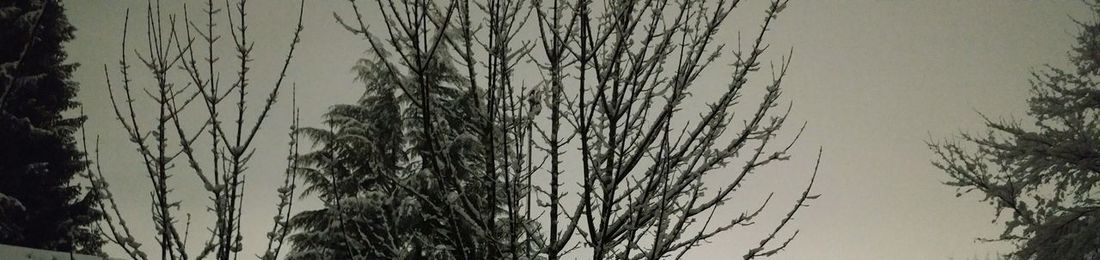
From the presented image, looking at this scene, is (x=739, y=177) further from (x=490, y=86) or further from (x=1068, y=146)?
(x=1068, y=146)

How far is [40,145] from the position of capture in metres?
15.4

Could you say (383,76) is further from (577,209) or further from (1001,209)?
(1001,209)

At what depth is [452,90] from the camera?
37.1 feet

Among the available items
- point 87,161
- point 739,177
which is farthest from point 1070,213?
→ point 87,161

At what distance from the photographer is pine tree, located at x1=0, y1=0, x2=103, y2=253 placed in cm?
1452

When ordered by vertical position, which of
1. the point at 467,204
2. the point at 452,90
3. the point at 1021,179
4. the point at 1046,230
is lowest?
the point at 467,204

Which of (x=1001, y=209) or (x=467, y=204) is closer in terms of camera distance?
(x=467, y=204)

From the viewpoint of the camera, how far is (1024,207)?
324 inches

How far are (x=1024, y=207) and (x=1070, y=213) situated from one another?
0.51 m

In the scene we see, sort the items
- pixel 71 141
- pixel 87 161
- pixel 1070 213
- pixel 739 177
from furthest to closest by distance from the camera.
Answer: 1. pixel 71 141
2. pixel 1070 213
3. pixel 739 177
4. pixel 87 161

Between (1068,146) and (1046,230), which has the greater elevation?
(1068,146)

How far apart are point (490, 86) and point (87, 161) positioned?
4.77 feet

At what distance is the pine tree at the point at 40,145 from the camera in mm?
14516

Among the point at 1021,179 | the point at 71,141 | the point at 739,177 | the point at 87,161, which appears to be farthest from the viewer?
the point at 71,141
